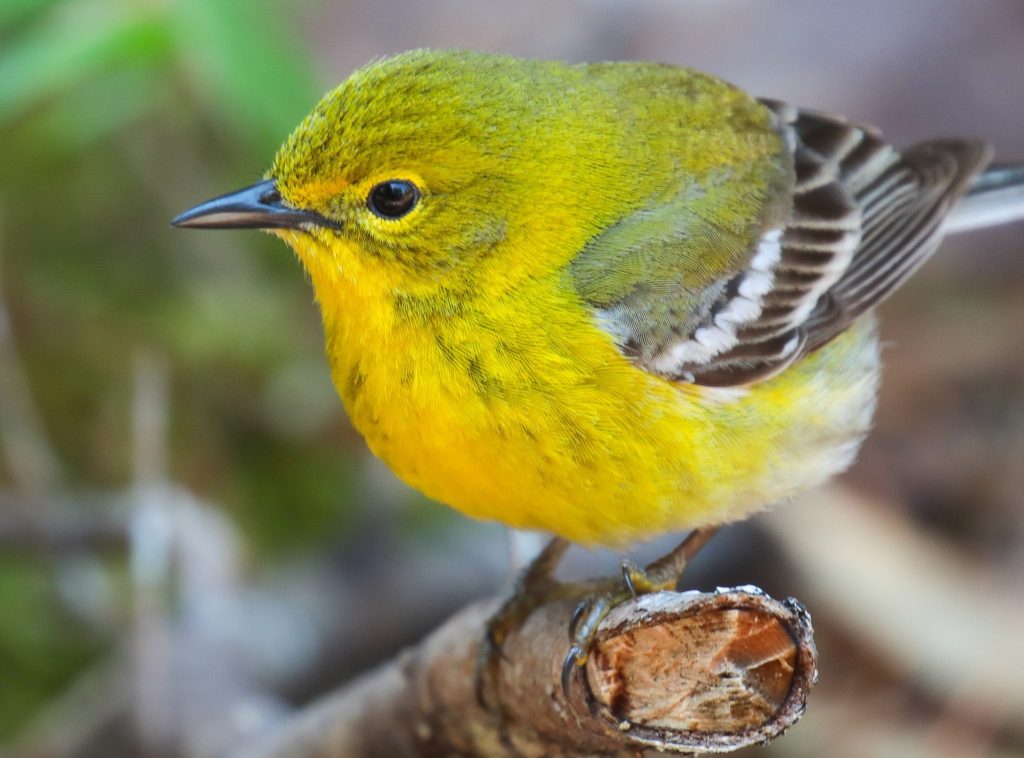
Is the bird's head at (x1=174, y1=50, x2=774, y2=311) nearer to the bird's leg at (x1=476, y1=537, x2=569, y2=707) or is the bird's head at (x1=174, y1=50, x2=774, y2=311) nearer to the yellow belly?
the yellow belly

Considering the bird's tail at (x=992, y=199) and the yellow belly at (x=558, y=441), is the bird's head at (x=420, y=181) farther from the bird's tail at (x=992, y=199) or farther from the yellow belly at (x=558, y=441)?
the bird's tail at (x=992, y=199)

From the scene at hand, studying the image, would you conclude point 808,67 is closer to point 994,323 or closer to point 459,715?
point 994,323

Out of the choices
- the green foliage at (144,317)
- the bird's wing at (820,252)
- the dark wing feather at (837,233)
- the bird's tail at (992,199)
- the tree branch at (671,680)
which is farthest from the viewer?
the green foliage at (144,317)

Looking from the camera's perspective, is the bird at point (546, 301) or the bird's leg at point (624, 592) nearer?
the bird's leg at point (624, 592)

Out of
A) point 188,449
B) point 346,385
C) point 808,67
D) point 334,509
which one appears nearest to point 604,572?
point 334,509

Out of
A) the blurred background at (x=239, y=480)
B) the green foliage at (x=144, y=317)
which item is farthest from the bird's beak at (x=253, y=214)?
the green foliage at (x=144, y=317)

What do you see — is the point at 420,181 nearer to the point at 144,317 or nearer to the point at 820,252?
the point at 820,252
